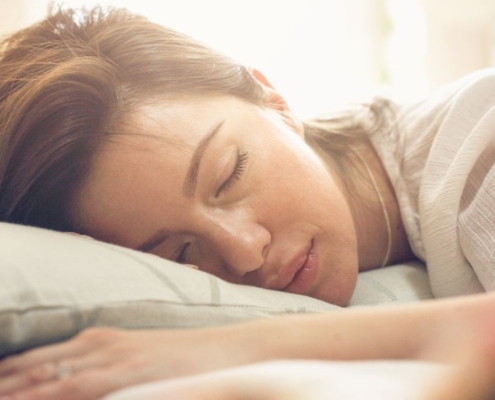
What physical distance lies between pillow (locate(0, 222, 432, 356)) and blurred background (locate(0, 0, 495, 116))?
2009 millimetres

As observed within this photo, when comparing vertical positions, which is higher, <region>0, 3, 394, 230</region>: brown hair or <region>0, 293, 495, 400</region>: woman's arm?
<region>0, 3, 394, 230</region>: brown hair

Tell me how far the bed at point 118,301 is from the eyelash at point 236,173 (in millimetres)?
200

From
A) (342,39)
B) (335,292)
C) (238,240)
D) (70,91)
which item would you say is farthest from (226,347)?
(342,39)

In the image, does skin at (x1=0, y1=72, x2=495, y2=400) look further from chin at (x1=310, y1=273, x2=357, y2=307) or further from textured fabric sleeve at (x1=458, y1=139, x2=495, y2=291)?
textured fabric sleeve at (x1=458, y1=139, x2=495, y2=291)

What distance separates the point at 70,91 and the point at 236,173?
269 millimetres

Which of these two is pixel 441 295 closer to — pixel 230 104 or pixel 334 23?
pixel 230 104

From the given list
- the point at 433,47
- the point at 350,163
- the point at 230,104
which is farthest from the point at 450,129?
the point at 433,47

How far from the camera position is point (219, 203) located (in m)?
0.78

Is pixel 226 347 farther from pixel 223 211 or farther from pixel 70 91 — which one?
pixel 70 91

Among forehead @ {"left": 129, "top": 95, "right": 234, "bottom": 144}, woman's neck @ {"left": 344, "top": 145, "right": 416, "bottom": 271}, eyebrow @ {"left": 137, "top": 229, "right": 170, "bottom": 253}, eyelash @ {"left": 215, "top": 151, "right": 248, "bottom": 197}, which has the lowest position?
woman's neck @ {"left": 344, "top": 145, "right": 416, "bottom": 271}

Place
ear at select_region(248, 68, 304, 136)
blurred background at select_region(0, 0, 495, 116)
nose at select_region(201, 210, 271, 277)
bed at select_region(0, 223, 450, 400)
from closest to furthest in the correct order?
bed at select_region(0, 223, 450, 400), nose at select_region(201, 210, 271, 277), ear at select_region(248, 68, 304, 136), blurred background at select_region(0, 0, 495, 116)

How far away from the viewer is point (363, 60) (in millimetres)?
2924

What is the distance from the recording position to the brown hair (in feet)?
2.64

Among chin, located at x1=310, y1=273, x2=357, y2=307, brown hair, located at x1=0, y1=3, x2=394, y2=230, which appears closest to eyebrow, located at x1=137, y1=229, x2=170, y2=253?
brown hair, located at x1=0, y1=3, x2=394, y2=230
